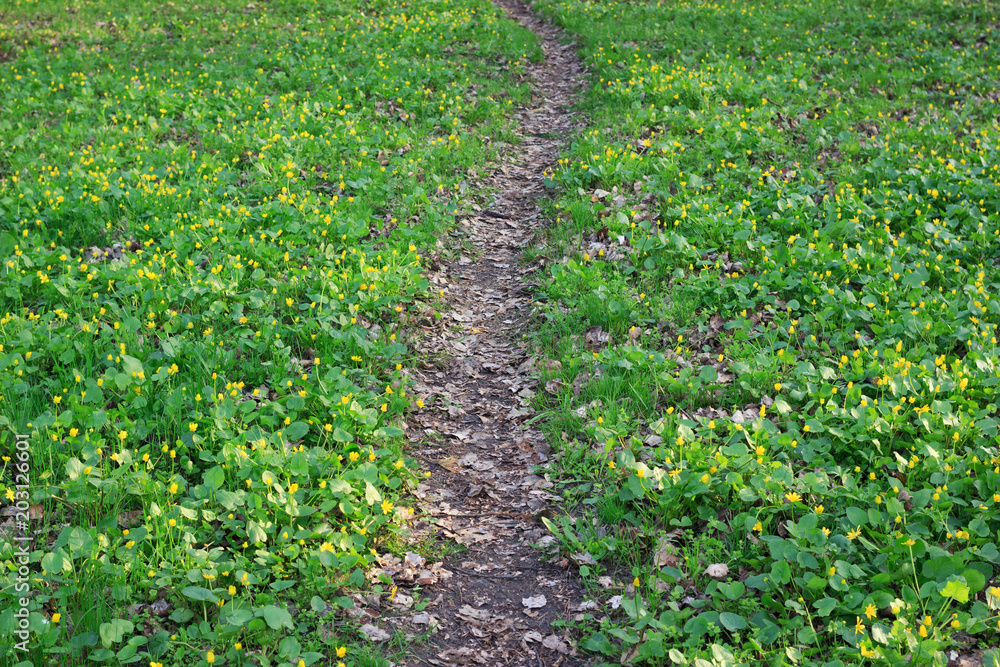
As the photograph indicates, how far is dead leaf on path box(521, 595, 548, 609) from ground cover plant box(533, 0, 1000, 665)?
0.24 m

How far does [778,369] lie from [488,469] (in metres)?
2.22

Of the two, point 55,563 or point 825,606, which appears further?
point 55,563

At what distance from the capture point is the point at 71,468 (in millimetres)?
3676

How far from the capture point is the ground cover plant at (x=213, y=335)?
330 cm

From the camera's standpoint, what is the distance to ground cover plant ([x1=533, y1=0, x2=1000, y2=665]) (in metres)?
3.22

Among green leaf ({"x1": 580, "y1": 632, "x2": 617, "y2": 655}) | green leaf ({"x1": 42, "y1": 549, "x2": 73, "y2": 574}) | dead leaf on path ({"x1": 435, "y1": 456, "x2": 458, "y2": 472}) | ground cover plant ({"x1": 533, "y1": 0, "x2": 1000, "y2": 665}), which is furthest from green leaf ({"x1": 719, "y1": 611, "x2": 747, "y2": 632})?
green leaf ({"x1": 42, "y1": 549, "x2": 73, "y2": 574})

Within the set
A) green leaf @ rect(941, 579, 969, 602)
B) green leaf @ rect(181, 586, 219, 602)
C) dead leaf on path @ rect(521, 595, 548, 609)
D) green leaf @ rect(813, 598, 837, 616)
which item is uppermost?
green leaf @ rect(941, 579, 969, 602)

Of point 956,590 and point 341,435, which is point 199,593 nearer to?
point 341,435

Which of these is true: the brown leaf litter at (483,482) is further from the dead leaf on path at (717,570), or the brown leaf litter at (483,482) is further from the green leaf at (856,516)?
the green leaf at (856,516)

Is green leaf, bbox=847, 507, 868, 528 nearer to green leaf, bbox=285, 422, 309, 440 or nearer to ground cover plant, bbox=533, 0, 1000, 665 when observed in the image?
ground cover plant, bbox=533, 0, 1000, 665

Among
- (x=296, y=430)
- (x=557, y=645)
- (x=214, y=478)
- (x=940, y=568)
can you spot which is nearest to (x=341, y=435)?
(x=296, y=430)

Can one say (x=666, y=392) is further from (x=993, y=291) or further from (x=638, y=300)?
(x=993, y=291)

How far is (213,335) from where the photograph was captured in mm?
5027

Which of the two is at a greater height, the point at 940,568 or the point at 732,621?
the point at 940,568
